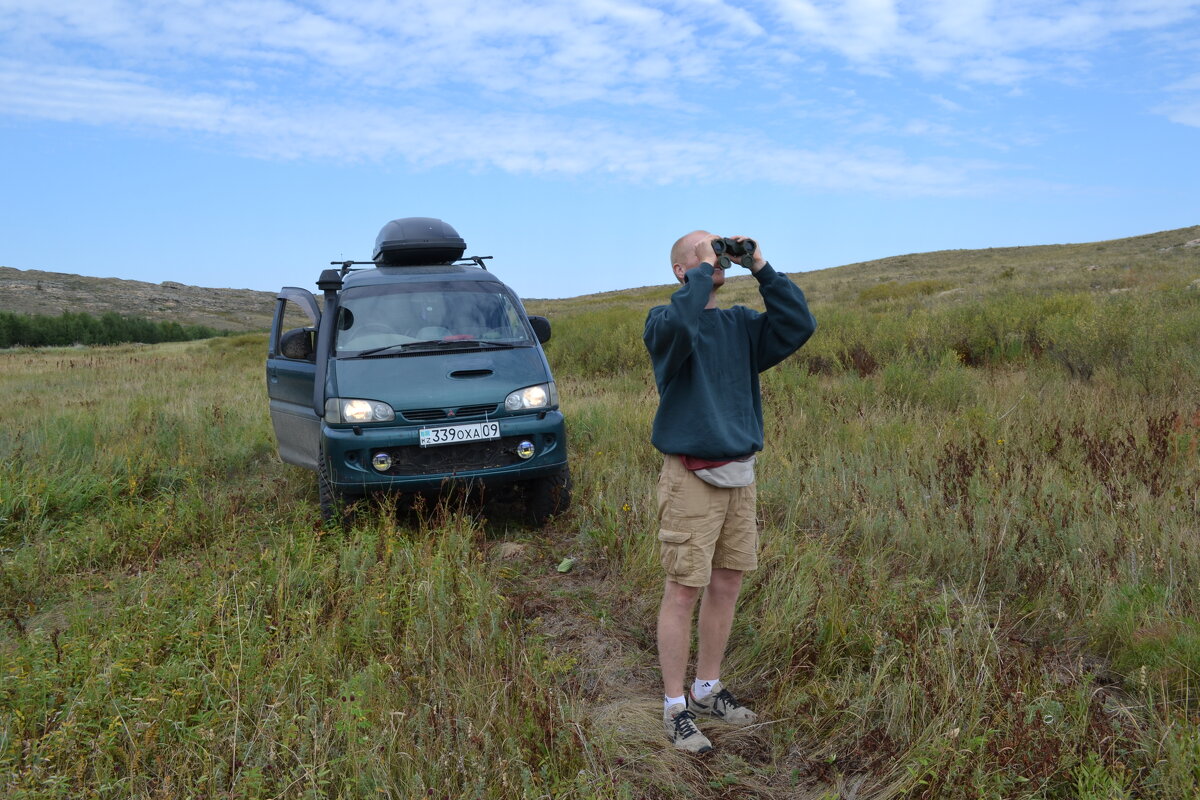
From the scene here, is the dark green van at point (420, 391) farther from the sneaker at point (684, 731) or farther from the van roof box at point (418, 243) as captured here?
the sneaker at point (684, 731)

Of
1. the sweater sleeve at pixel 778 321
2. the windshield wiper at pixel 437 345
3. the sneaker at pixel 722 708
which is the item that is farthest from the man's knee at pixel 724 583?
the windshield wiper at pixel 437 345

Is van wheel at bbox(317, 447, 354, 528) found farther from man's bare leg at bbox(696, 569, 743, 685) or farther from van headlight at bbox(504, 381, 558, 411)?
man's bare leg at bbox(696, 569, 743, 685)

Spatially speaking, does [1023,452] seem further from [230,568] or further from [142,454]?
[142,454]

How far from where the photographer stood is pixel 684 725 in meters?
2.99

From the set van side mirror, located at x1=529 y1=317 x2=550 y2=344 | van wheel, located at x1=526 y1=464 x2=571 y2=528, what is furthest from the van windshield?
van wheel, located at x1=526 y1=464 x2=571 y2=528

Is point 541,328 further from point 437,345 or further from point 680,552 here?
point 680,552

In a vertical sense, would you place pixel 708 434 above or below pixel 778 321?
below

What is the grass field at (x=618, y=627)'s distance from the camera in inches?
105

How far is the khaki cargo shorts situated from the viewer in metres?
3.00

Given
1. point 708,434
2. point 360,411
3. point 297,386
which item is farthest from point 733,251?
point 297,386

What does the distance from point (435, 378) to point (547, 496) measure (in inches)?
46.0

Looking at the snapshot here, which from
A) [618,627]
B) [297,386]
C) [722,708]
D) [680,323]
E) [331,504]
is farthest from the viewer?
[297,386]

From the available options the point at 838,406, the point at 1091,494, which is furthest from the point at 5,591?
the point at 838,406

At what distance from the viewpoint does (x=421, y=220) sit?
796cm
